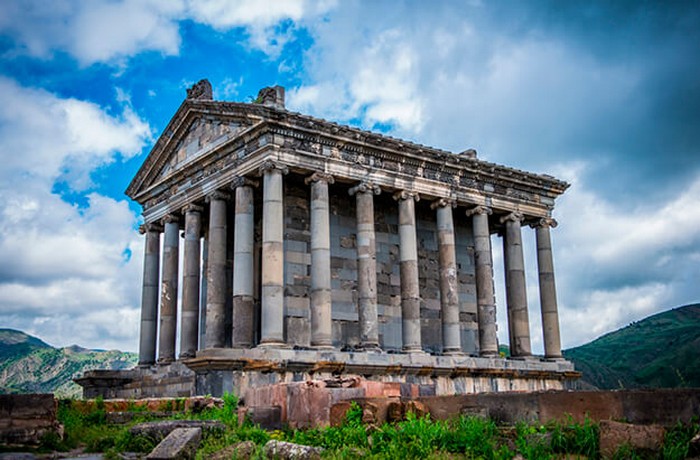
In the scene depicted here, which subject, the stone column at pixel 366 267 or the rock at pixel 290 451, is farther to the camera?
the stone column at pixel 366 267

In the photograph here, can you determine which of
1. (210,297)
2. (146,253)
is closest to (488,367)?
(210,297)

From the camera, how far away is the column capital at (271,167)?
21.8m

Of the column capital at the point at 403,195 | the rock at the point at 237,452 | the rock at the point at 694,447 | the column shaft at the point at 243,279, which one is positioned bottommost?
the rock at the point at 237,452

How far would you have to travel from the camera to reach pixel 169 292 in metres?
26.1

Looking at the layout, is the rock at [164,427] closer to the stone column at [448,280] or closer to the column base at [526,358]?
the stone column at [448,280]

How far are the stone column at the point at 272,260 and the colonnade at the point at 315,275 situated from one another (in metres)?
0.03

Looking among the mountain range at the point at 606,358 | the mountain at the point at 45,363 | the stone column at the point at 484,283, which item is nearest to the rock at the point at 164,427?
the stone column at the point at 484,283

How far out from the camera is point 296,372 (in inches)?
795

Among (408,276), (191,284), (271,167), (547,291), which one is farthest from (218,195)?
(547,291)

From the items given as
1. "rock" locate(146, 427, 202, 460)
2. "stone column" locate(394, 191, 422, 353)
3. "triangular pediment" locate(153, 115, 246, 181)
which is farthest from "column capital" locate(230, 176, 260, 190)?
"rock" locate(146, 427, 202, 460)

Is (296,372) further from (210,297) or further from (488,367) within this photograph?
(488,367)

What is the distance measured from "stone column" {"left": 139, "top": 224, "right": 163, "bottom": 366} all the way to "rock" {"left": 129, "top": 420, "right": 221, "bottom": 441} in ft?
51.5

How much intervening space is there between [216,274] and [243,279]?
1.68m

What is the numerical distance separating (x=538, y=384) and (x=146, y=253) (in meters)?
16.2
